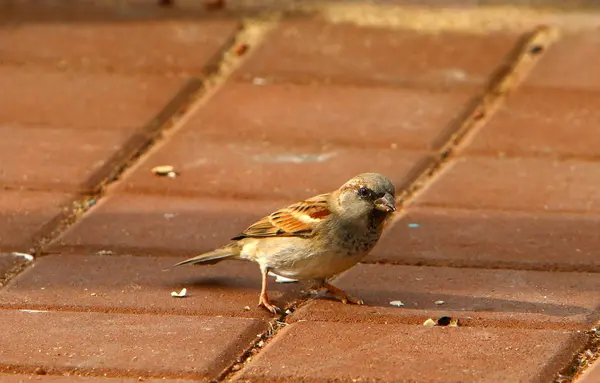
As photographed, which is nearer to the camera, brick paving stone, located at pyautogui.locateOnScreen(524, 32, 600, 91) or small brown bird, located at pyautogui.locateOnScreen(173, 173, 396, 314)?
small brown bird, located at pyautogui.locateOnScreen(173, 173, 396, 314)

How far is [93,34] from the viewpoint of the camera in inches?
287

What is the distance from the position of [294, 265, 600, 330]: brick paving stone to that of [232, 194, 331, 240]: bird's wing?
0.27 metres

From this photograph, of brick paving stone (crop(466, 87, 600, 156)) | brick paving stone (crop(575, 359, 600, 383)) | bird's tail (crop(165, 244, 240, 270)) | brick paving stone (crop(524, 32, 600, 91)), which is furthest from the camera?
brick paving stone (crop(524, 32, 600, 91))

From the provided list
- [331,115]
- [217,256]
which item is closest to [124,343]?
[217,256]

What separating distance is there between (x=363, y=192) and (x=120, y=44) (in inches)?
123

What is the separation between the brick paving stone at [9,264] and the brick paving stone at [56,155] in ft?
2.31

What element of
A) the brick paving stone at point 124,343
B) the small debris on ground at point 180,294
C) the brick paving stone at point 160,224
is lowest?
the brick paving stone at point 124,343

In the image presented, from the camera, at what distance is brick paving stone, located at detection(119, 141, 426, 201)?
5457mm

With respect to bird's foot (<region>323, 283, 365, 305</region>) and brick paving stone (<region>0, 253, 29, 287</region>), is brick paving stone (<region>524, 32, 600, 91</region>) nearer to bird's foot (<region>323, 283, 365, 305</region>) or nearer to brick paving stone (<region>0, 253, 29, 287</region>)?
bird's foot (<region>323, 283, 365, 305</region>)

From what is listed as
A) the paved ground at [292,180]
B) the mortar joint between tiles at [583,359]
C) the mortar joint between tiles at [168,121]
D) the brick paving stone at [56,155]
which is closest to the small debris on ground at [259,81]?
the paved ground at [292,180]

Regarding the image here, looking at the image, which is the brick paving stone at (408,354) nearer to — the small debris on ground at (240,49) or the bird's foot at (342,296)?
the bird's foot at (342,296)

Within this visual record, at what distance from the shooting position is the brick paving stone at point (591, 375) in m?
3.60

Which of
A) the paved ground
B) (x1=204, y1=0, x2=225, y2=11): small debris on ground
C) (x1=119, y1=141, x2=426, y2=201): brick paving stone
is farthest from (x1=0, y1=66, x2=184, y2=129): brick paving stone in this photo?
(x1=204, y1=0, x2=225, y2=11): small debris on ground

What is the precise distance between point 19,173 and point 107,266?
1107 millimetres
